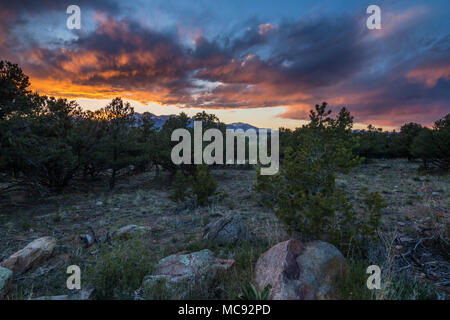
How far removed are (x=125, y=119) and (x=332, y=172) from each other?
1785 cm

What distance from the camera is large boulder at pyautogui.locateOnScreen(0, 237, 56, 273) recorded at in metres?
4.60

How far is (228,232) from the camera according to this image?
20.0 ft

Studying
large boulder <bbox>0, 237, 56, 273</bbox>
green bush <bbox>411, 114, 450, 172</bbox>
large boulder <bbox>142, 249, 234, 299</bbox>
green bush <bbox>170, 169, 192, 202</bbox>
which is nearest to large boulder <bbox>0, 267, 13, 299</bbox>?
large boulder <bbox>0, 237, 56, 273</bbox>

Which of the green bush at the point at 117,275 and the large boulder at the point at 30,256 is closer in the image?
the green bush at the point at 117,275

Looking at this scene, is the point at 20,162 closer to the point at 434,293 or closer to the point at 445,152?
the point at 434,293

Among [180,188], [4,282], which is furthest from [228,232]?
[180,188]

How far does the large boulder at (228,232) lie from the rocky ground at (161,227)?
42 cm

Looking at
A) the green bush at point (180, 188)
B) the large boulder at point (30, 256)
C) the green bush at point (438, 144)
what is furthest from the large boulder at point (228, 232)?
the green bush at point (438, 144)

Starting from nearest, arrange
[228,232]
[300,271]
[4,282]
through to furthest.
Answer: [300,271], [4,282], [228,232]

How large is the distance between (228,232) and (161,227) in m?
3.18

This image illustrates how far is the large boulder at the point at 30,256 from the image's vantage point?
4598 mm

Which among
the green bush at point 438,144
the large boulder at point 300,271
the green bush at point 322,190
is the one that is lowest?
the large boulder at point 300,271

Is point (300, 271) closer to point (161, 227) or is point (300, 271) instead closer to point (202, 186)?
point (161, 227)

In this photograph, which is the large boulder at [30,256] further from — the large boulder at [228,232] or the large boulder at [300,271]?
the large boulder at [300,271]
